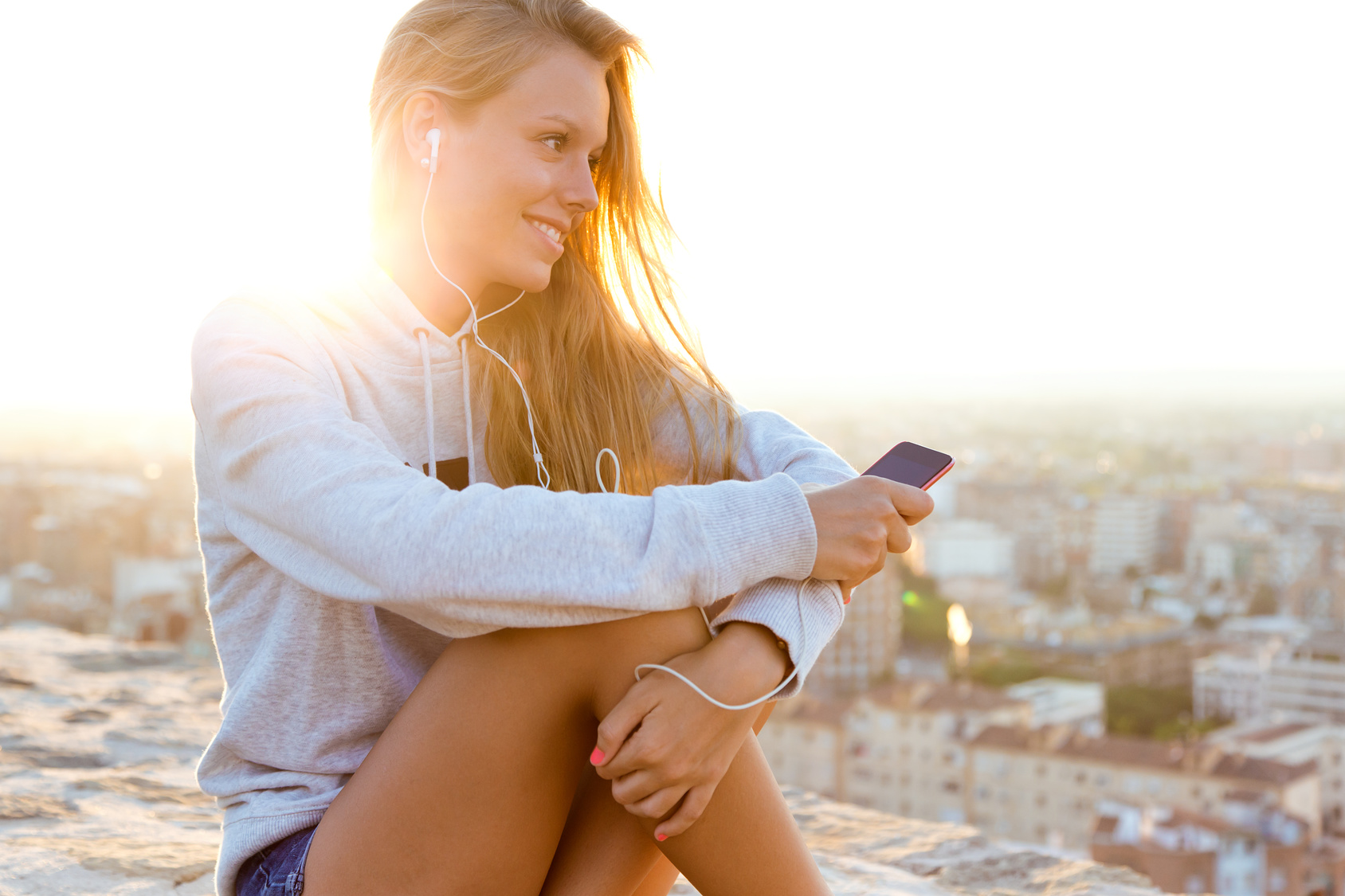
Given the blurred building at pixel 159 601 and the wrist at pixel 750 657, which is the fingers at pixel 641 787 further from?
the blurred building at pixel 159 601

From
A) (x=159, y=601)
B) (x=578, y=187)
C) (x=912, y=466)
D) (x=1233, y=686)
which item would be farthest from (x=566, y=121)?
(x=1233, y=686)

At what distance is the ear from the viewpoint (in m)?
1.05

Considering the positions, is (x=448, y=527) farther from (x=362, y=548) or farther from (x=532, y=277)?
(x=532, y=277)

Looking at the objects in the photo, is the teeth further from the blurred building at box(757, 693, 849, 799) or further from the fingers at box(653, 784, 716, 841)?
the blurred building at box(757, 693, 849, 799)

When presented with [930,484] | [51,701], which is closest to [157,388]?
[51,701]

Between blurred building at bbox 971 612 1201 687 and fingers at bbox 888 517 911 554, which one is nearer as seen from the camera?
fingers at bbox 888 517 911 554

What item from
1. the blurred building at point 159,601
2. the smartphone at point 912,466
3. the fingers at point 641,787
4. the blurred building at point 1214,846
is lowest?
the blurred building at point 1214,846

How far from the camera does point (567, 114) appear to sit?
3.51ft

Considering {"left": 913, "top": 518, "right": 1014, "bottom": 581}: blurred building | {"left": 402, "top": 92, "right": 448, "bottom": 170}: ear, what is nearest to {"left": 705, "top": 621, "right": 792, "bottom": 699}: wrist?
{"left": 402, "top": 92, "right": 448, "bottom": 170}: ear

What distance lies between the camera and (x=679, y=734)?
748mm

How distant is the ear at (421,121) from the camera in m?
1.05

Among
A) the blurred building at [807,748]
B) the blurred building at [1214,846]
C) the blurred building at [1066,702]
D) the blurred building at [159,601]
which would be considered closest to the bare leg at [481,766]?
the blurred building at [159,601]

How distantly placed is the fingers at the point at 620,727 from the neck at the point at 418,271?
1.71ft

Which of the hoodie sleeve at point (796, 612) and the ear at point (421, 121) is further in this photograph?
the ear at point (421, 121)
